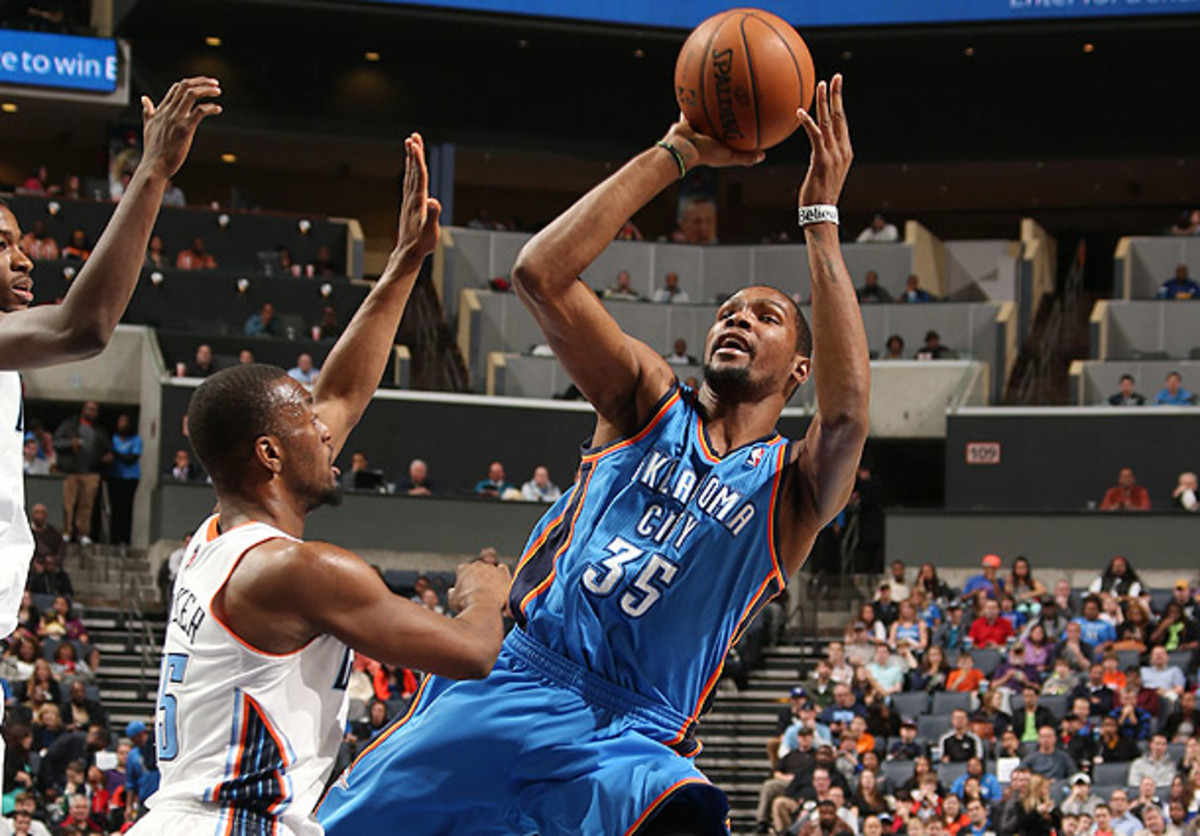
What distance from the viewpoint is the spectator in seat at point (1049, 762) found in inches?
619

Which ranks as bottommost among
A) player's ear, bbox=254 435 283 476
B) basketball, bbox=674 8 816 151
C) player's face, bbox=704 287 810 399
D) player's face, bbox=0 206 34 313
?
player's ear, bbox=254 435 283 476

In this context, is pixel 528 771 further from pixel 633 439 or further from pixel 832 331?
pixel 832 331

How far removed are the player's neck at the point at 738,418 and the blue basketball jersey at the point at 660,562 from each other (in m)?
0.07

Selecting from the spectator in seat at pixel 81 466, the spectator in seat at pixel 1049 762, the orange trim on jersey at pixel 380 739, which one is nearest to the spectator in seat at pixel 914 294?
the spectator in seat at pixel 81 466

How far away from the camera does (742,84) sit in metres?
5.84

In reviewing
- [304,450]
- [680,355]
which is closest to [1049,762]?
[680,355]

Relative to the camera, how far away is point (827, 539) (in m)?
24.3

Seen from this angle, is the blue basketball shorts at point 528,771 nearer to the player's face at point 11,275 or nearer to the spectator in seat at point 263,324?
the player's face at point 11,275

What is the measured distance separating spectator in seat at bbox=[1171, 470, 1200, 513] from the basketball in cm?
1860

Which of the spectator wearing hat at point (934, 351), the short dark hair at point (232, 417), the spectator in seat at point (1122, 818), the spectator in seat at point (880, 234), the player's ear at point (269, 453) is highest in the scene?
the spectator in seat at point (880, 234)

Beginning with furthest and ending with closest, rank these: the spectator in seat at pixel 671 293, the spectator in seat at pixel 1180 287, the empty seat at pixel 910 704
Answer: the spectator in seat at pixel 671 293 → the spectator in seat at pixel 1180 287 → the empty seat at pixel 910 704

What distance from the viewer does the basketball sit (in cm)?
584

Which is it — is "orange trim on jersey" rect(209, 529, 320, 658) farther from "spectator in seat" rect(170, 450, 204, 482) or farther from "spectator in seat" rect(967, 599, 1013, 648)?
"spectator in seat" rect(170, 450, 204, 482)

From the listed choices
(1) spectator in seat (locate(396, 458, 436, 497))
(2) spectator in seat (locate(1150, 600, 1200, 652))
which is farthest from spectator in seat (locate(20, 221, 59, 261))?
(2) spectator in seat (locate(1150, 600, 1200, 652))
